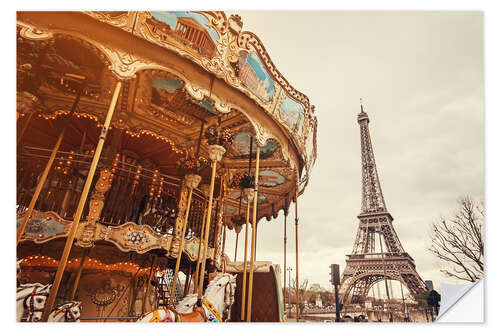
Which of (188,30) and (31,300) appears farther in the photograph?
(188,30)

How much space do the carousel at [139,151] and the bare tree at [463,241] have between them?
2.73 m

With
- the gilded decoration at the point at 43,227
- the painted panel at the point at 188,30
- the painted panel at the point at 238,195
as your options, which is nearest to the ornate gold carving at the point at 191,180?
the gilded decoration at the point at 43,227

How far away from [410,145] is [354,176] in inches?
107

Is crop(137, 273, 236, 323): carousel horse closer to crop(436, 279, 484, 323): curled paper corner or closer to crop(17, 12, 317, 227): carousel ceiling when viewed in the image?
crop(17, 12, 317, 227): carousel ceiling

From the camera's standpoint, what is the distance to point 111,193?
525 centimetres

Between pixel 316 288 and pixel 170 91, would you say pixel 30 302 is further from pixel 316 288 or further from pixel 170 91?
pixel 316 288

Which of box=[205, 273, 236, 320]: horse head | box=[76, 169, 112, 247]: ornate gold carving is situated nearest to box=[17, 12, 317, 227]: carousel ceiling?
box=[76, 169, 112, 247]: ornate gold carving

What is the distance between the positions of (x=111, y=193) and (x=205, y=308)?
336 cm

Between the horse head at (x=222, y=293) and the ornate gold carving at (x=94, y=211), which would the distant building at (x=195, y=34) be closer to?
the ornate gold carving at (x=94, y=211)

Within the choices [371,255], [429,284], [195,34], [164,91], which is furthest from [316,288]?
[371,255]

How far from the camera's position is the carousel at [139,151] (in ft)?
10.1

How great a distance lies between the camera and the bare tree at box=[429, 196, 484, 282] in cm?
313
